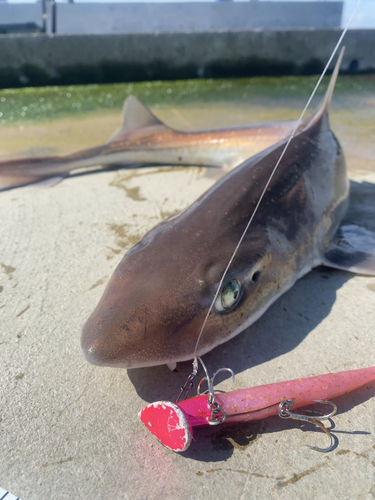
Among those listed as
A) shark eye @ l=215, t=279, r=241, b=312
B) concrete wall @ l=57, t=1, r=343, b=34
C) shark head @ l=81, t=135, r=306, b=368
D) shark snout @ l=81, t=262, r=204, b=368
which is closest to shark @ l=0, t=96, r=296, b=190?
shark head @ l=81, t=135, r=306, b=368

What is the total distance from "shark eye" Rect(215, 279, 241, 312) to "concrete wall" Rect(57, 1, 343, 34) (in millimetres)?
20289

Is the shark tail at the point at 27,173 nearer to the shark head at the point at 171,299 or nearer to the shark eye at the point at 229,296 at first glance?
the shark head at the point at 171,299

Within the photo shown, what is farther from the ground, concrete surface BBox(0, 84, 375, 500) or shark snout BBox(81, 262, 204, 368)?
shark snout BBox(81, 262, 204, 368)

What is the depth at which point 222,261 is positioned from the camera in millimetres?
1792

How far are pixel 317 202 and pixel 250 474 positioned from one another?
171 cm

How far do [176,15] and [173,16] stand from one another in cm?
21

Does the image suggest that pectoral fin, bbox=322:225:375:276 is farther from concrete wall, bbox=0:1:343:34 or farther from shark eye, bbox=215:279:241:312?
concrete wall, bbox=0:1:343:34

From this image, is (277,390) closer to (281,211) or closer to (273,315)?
(273,315)

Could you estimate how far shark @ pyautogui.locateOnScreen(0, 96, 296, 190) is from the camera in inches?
155

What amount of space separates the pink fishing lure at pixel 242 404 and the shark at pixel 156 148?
9.06ft

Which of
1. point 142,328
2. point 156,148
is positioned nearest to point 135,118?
point 156,148

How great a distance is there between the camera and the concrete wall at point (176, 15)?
19047 millimetres

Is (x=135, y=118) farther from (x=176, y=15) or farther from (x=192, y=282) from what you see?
(x=176, y=15)

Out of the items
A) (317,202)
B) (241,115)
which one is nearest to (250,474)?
(317,202)
